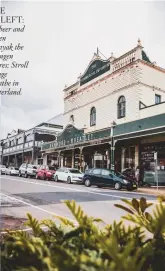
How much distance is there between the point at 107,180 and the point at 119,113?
7.69m

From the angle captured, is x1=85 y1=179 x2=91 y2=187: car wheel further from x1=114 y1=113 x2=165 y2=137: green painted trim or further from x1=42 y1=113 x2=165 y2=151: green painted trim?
x1=114 y1=113 x2=165 y2=137: green painted trim

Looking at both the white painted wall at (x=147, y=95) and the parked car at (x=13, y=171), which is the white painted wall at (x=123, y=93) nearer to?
the white painted wall at (x=147, y=95)

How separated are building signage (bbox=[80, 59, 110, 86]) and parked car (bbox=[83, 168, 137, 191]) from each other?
11222mm

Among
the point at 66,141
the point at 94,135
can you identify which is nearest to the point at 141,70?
the point at 94,135

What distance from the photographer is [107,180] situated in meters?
19.4

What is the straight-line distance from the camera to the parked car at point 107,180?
60.4ft

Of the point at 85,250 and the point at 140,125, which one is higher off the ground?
the point at 140,125

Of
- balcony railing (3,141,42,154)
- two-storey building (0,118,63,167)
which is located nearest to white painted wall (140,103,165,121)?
two-storey building (0,118,63,167)

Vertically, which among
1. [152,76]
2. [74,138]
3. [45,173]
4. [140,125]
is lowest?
[45,173]

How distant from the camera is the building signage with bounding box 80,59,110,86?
90.9ft

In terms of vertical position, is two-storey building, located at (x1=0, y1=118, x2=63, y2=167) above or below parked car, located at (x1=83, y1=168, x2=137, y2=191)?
above

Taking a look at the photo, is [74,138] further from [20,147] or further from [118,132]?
[20,147]

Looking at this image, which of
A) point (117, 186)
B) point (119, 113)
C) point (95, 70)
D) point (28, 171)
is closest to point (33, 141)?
point (28, 171)

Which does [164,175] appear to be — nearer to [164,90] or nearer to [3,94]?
[164,90]
